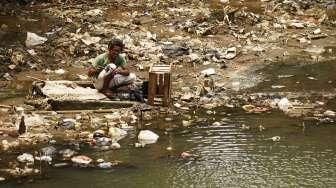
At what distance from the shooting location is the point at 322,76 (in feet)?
25.7

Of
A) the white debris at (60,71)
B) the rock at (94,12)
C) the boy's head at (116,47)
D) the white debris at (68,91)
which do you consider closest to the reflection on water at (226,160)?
the white debris at (68,91)

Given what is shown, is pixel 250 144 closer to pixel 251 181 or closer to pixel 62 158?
pixel 251 181

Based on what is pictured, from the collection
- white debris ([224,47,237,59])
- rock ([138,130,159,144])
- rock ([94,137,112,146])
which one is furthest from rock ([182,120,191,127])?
white debris ([224,47,237,59])

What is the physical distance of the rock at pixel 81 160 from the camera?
5.08 meters

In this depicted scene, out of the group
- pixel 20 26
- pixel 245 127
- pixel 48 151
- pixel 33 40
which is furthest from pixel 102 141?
pixel 20 26

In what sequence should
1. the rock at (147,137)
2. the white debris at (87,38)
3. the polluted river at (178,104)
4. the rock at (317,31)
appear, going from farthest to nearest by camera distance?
the rock at (317,31) < the white debris at (87,38) < the rock at (147,137) < the polluted river at (178,104)

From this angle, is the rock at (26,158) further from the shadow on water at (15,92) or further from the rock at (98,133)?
the shadow on water at (15,92)

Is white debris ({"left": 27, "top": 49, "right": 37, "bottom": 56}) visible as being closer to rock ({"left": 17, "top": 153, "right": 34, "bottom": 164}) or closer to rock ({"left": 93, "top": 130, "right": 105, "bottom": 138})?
rock ({"left": 93, "top": 130, "right": 105, "bottom": 138})

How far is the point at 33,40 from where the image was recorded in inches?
353

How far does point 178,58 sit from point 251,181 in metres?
3.95

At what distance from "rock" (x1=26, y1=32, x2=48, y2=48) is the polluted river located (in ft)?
0.14

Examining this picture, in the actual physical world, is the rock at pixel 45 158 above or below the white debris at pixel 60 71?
below

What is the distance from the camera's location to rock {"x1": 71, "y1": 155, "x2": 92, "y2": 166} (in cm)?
508

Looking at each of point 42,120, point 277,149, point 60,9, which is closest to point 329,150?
point 277,149
